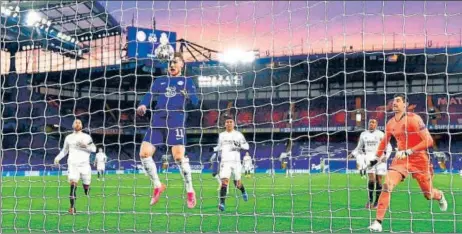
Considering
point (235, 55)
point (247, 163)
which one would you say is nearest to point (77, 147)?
point (235, 55)

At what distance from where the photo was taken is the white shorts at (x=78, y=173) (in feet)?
28.7

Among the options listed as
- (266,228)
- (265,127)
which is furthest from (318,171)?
(266,228)

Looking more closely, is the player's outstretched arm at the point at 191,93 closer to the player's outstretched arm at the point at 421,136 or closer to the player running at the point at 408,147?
the player running at the point at 408,147

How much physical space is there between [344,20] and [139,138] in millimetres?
29518

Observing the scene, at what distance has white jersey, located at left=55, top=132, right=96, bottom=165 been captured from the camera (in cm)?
902

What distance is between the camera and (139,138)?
34.9 m

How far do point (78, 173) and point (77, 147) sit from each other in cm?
48

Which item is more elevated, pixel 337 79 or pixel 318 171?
pixel 337 79

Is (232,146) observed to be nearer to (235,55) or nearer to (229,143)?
(229,143)

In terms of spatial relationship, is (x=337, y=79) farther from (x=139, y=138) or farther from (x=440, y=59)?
(x=139, y=138)

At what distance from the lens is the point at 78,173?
8.86 meters

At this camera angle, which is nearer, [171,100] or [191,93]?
[191,93]

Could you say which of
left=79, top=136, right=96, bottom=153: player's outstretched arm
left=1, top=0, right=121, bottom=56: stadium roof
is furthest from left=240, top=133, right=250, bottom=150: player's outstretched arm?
left=1, top=0, right=121, bottom=56: stadium roof

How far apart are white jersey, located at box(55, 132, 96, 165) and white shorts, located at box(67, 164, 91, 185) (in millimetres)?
85
